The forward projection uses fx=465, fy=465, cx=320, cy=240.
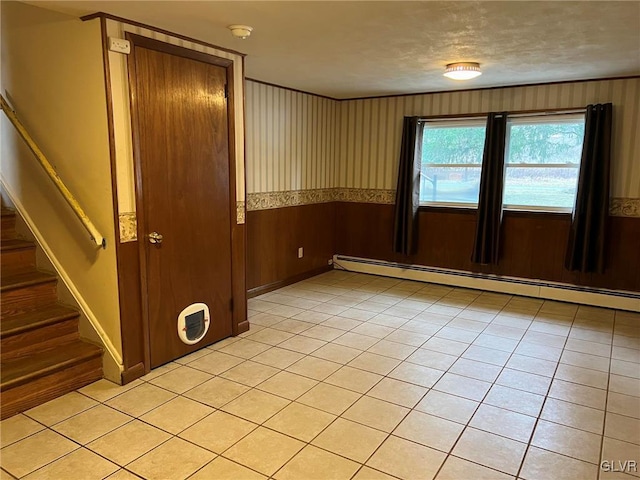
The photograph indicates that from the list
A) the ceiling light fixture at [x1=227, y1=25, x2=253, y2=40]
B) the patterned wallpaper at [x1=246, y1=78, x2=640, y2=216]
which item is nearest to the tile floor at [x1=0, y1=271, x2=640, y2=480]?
the patterned wallpaper at [x1=246, y1=78, x2=640, y2=216]

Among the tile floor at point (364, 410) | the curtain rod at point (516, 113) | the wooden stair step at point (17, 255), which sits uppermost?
the curtain rod at point (516, 113)

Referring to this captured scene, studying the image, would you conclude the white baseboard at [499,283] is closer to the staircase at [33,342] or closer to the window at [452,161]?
the window at [452,161]

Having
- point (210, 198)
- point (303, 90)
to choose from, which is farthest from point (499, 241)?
point (210, 198)

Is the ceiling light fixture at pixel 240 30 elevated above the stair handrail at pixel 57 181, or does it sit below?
above

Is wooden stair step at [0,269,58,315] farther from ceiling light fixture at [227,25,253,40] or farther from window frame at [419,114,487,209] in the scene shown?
window frame at [419,114,487,209]

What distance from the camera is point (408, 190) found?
5.67 m

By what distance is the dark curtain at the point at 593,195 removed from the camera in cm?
452

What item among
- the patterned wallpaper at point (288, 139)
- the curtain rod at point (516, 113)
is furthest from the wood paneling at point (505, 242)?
the curtain rod at point (516, 113)

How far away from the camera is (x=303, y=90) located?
5.41 metres

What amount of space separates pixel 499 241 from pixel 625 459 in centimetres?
313

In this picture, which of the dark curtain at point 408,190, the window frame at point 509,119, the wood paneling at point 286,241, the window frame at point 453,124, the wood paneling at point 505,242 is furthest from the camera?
the dark curtain at point 408,190

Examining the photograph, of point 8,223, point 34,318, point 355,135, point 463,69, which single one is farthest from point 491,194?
point 8,223

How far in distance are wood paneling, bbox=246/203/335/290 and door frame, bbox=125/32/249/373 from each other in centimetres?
110

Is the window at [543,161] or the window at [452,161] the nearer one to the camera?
the window at [543,161]
